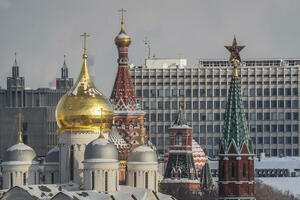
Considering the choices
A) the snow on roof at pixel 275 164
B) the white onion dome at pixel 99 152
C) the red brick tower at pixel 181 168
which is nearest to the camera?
the white onion dome at pixel 99 152

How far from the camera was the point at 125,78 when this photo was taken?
142500 mm

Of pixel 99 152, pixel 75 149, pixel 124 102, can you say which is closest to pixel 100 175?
pixel 99 152

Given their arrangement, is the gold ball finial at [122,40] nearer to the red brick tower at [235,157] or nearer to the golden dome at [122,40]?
the golden dome at [122,40]

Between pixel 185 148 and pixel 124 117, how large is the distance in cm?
603

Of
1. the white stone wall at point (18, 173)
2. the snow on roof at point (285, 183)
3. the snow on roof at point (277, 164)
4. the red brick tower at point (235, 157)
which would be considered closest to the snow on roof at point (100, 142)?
the white stone wall at point (18, 173)

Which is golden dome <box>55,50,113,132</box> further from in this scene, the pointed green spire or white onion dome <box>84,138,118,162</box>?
the pointed green spire

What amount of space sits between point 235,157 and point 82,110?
97.2ft

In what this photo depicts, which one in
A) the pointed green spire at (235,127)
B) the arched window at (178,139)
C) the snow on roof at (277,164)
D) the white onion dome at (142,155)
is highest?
the pointed green spire at (235,127)

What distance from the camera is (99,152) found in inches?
4242

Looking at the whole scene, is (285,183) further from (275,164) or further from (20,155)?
(20,155)

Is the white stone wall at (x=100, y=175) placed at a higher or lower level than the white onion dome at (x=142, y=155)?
lower

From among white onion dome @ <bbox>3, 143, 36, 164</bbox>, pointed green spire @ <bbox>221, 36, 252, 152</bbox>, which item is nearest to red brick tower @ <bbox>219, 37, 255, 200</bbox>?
pointed green spire @ <bbox>221, 36, 252, 152</bbox>

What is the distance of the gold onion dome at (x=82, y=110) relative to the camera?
374 ft

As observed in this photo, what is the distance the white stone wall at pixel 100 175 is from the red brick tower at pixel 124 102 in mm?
27433
